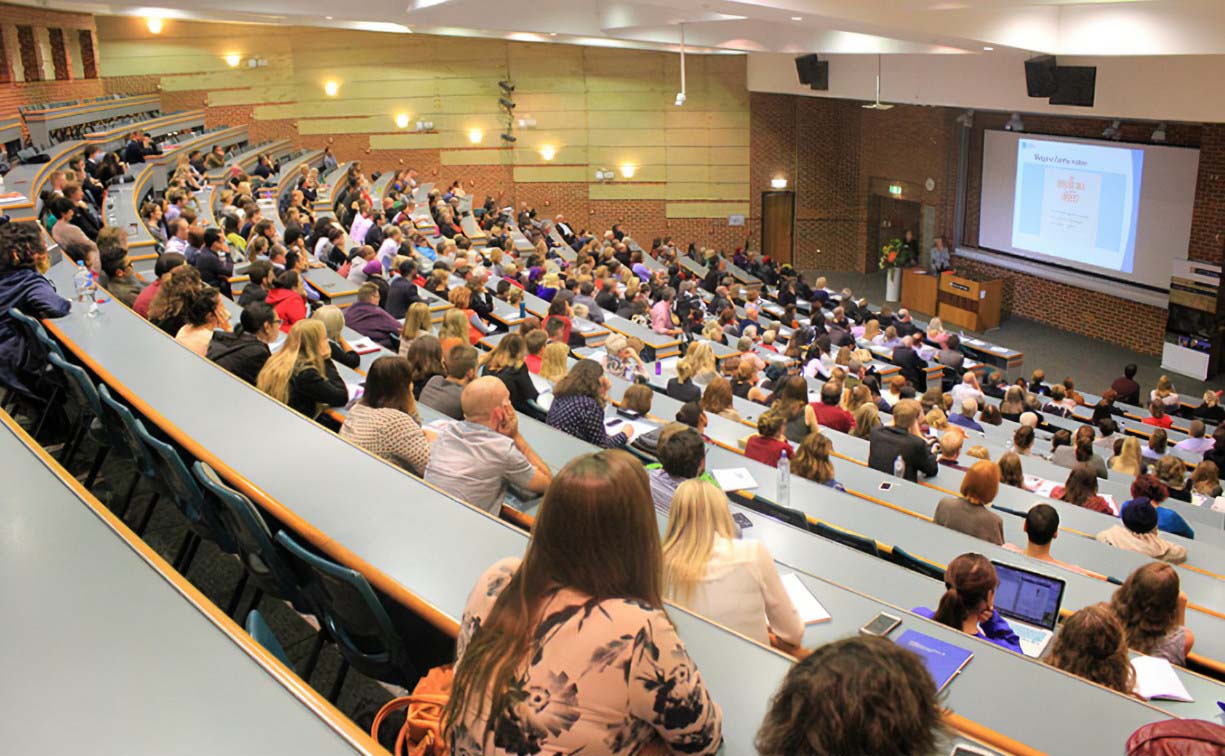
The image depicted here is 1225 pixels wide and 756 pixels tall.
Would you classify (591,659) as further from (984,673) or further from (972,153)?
(972,153)

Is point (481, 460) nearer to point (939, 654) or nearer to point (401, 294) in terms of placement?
point (939, 654)

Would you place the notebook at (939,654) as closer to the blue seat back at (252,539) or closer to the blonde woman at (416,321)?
the blue seat back at (252,539)

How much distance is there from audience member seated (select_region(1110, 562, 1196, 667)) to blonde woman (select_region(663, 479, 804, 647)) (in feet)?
5.65

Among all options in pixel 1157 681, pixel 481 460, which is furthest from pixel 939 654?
pixel 481 460

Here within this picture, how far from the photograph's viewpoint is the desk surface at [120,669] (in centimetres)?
192

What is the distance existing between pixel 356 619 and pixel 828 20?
8.10 meters

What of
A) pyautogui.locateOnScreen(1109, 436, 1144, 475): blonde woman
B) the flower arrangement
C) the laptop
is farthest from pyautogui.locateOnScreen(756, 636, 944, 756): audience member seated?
the flower arrangement

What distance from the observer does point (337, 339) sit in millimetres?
6371

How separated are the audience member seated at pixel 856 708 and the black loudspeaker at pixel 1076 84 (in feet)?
43.4

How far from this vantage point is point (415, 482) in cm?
327

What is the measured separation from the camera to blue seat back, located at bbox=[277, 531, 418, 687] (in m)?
2.73

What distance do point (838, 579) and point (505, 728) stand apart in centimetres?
219

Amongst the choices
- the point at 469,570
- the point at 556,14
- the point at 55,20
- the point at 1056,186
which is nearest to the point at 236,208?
the point at 556,14

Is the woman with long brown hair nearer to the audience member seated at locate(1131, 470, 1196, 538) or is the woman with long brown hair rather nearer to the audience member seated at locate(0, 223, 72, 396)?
the audience member seated at locate(0, 223, 72, 396)
